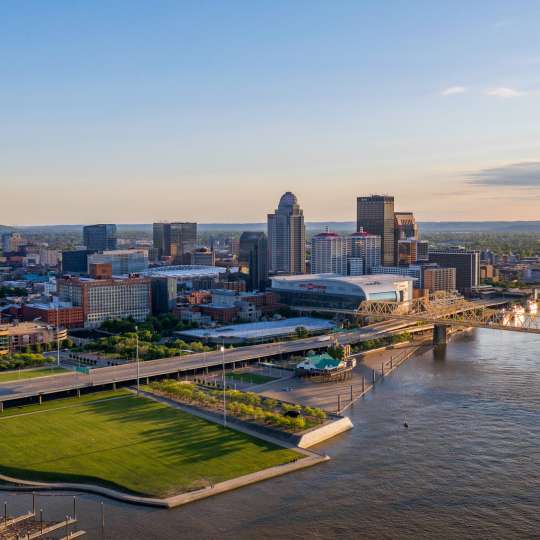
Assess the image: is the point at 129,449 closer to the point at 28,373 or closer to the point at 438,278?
the point at 28,373

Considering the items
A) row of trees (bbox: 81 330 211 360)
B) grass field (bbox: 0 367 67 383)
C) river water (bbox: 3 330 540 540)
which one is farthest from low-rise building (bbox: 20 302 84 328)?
river water (bbox: 3 330 540 540)

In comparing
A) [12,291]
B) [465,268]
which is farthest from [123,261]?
[465,268]

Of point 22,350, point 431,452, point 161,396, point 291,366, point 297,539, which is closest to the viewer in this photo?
point 297,539

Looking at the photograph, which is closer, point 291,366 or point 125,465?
point 125,465

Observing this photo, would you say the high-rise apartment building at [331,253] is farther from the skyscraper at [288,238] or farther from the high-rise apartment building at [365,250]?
the skyscraper at [288,238]

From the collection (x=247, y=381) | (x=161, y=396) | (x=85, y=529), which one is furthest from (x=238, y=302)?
(x=85, y=529)

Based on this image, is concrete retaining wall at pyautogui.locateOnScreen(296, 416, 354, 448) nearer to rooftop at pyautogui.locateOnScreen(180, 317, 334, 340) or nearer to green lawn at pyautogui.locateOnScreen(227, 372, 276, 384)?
green lawn at pyautogui.locateOnScreen(227, 372, 276, 384)

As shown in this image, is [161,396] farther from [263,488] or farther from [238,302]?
[238,302]
